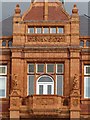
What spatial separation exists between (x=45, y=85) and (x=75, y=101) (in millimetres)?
2265

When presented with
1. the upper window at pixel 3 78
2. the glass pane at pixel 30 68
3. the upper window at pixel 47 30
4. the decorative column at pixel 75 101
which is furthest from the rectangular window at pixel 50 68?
the upper window at pixel 3 78

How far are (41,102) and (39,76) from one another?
183cm

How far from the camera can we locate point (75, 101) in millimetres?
34594

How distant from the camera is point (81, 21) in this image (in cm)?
4025

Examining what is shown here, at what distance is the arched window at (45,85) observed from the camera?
3559 cm

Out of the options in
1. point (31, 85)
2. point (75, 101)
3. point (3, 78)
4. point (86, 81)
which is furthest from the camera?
point (3, 78)

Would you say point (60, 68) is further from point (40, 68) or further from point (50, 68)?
point (40, 68)

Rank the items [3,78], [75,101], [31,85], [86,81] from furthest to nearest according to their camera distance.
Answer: [3,78] → [86,81] → [31,85] → [75,101]

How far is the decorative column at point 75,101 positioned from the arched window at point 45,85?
1.50m

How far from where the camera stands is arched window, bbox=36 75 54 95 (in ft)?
117

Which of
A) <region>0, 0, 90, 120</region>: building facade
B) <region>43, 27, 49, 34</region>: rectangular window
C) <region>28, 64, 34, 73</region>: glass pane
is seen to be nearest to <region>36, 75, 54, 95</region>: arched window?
<region>0, 0, 90, 120</region>: building facade

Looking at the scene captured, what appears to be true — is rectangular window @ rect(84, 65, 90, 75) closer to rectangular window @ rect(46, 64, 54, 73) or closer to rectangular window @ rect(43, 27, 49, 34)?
rectangular window @ rect(46, 64, 54, 73)

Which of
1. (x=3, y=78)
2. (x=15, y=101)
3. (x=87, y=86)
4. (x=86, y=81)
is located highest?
(x=3, y=78)

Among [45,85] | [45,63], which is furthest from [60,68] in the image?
[45,85]
